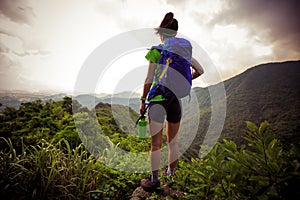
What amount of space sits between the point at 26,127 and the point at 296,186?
5.04m

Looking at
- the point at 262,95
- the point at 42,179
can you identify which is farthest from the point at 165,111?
the point at 262,95

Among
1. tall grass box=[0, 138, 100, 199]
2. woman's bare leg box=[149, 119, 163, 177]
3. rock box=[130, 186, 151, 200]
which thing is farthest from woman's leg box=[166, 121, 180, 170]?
tall grass box=[0, 138, 100, 199]

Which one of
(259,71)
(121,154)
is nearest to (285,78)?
(259,71)

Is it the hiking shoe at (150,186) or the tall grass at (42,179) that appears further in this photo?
the hiking shoe at (150,186)

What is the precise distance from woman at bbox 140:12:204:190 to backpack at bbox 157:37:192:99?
3.3 inches

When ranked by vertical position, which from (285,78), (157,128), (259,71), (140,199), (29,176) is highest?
(259,71)

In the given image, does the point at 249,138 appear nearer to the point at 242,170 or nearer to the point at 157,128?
the point at 242,170

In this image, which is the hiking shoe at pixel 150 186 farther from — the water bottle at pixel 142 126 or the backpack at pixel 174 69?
the backpack at pixel 174 69

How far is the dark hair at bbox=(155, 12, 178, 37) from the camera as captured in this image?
256 centimetres

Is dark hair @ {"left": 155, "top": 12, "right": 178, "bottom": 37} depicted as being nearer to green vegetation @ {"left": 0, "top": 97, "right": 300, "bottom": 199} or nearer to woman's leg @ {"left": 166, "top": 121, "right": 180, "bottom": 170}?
woman's leg @ {"left": 166, "top": 121, "right": 180, "bottom": 170}

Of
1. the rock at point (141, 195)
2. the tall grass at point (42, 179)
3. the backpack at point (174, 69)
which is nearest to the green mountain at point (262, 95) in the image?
the rock at point (141, 195)

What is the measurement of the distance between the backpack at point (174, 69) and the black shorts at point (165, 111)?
0.13 metres

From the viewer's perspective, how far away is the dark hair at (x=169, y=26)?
2.56m

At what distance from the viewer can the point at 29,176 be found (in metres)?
2.13
